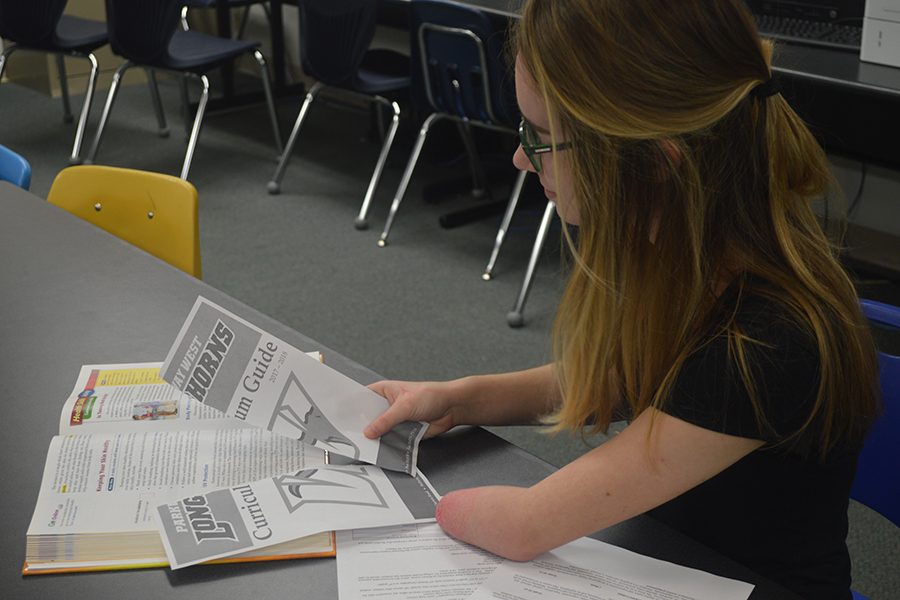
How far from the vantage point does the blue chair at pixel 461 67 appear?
2.95m

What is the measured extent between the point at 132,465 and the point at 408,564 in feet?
1.01

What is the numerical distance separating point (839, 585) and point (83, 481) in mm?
728

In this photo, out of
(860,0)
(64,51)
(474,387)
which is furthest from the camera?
(64,51)

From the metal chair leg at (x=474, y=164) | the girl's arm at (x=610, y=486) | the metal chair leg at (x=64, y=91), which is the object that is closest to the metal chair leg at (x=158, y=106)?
the metal chair leg at (x=64, y=91)

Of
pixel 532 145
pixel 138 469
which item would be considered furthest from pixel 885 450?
pixel 138 469

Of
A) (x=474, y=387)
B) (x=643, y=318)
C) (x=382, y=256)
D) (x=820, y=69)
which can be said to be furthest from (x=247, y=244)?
(x=643, y=318)

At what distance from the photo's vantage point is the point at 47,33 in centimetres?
393

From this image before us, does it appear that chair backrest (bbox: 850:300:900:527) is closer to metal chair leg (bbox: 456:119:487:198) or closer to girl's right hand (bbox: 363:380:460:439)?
girl's right hand (bbox: 363:380:460:439)

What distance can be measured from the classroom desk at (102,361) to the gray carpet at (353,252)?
963 mm

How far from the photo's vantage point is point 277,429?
103cm

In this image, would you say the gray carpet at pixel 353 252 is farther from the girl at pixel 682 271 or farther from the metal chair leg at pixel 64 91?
the girl at pixel 682 271

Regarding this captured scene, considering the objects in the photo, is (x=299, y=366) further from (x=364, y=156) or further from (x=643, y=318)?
(x=364, y=156)

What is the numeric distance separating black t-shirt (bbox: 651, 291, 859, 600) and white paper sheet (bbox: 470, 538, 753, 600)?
12 centimetres

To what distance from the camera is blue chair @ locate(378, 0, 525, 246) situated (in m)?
2.95
